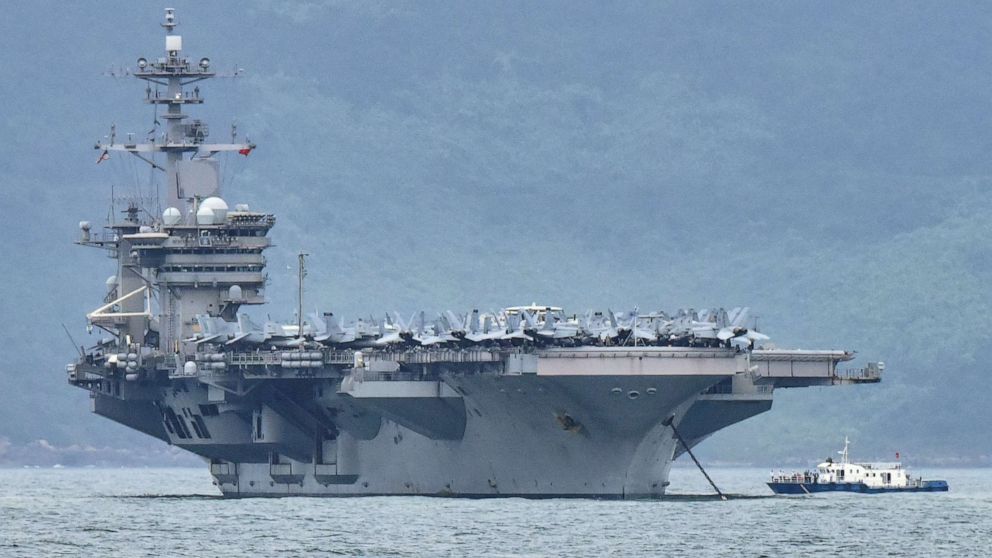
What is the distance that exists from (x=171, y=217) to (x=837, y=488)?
21959 mm

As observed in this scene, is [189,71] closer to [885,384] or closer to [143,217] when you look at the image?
[143,217]

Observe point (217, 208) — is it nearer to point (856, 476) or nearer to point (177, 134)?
point (177, 134)

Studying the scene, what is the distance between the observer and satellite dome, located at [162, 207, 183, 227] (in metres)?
71.4

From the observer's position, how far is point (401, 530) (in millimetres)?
53406

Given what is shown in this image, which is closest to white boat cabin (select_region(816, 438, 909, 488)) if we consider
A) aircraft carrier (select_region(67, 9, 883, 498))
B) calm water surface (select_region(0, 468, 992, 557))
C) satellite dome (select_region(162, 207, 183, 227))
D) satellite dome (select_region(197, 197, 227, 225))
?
calm water surface (select_region(0, 468, 992, 557))

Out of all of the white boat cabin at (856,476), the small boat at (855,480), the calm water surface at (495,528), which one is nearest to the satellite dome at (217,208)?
the calm water surface at (495,528)

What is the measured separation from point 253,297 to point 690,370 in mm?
17745

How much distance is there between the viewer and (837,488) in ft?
265

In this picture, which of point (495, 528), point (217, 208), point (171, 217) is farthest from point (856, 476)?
point (495, 528)

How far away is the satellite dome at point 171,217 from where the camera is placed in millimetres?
71375

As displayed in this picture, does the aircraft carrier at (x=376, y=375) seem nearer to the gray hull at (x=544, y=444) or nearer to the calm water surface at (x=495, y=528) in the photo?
the gray hull at (x=544, y=444)

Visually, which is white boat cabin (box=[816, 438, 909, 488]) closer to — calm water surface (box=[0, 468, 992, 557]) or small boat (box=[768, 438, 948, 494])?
small boat (box=[768, 438, 948, 494])

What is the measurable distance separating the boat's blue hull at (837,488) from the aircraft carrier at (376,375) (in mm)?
11560

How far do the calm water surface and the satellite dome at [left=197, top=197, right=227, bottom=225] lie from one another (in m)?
7.47
